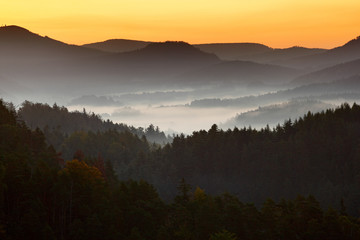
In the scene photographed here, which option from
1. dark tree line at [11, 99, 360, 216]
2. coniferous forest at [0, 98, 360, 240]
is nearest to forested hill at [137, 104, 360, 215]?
dark tree line at [11, 99, 360, 216]

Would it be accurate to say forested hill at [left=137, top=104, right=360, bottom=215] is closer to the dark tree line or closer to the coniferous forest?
the dark tree line

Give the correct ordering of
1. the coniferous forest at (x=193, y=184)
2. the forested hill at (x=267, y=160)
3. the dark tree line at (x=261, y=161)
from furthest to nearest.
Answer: the forested hill at (x=267, y=160) < the dark tree line at (x=261, y=161) < the coniferous forest at (x=193, y=184)

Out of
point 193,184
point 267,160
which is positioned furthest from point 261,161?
point 193,184

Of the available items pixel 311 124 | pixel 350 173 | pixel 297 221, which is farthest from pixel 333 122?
pixel 297 221

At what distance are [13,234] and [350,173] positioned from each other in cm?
12170

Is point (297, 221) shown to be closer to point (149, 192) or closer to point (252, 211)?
point (252, 211)

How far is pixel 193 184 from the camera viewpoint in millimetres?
159500

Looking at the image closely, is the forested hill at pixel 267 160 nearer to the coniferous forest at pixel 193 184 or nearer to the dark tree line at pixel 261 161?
the dark tree line at pixel 261 161

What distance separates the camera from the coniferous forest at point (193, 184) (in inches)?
2375

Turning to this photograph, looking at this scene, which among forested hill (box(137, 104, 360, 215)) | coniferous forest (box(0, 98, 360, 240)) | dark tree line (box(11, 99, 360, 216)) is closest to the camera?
coniferous forest (box(0, 98, 360, 240))

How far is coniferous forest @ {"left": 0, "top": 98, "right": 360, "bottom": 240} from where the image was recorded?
198ft

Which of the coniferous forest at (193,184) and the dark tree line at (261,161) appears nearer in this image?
the coniferous forest at (193,184)

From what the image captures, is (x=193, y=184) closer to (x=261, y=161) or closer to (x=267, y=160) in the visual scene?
(x=261, y=161)

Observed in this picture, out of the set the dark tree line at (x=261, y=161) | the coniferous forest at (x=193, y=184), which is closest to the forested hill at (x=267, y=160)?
the dark tree line at (x=261, y=161)
